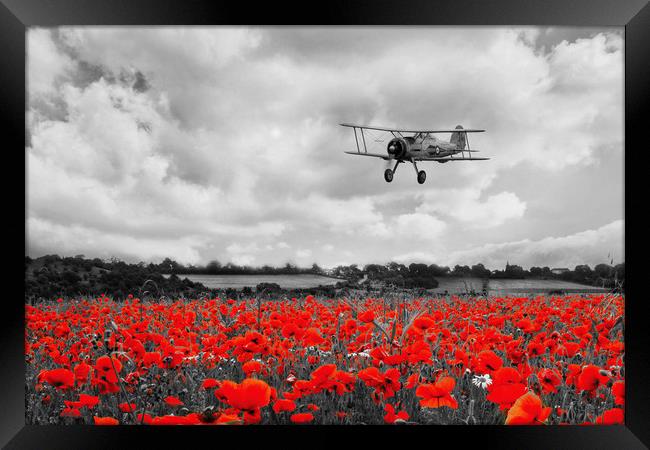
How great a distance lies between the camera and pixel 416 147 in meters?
3.50

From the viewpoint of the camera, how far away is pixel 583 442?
2.37m

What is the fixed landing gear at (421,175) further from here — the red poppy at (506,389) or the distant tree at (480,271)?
the red poppy at (506,389)

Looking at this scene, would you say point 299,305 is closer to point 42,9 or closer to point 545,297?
point 545,297

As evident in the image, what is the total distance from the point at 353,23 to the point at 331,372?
1648 millimetres

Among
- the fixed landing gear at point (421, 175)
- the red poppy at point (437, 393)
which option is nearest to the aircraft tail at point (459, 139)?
the fixed landing gear at point (421, 175)

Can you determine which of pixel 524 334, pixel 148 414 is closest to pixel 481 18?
pixel 524 334

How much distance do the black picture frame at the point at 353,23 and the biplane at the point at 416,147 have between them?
3.06 feet

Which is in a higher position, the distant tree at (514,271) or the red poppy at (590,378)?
the distant tree at (514,271)

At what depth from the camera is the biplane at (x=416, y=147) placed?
3.42m

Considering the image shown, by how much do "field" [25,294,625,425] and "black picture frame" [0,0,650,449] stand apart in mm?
90

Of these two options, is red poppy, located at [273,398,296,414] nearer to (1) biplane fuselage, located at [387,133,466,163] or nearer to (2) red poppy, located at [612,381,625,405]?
(2) red poppy, located at [612,381,625,405]

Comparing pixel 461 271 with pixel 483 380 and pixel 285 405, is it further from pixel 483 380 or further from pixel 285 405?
pixel 285 405

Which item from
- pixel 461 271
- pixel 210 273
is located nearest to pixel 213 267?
pixel 210 273

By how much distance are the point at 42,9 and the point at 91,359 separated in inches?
73.4
